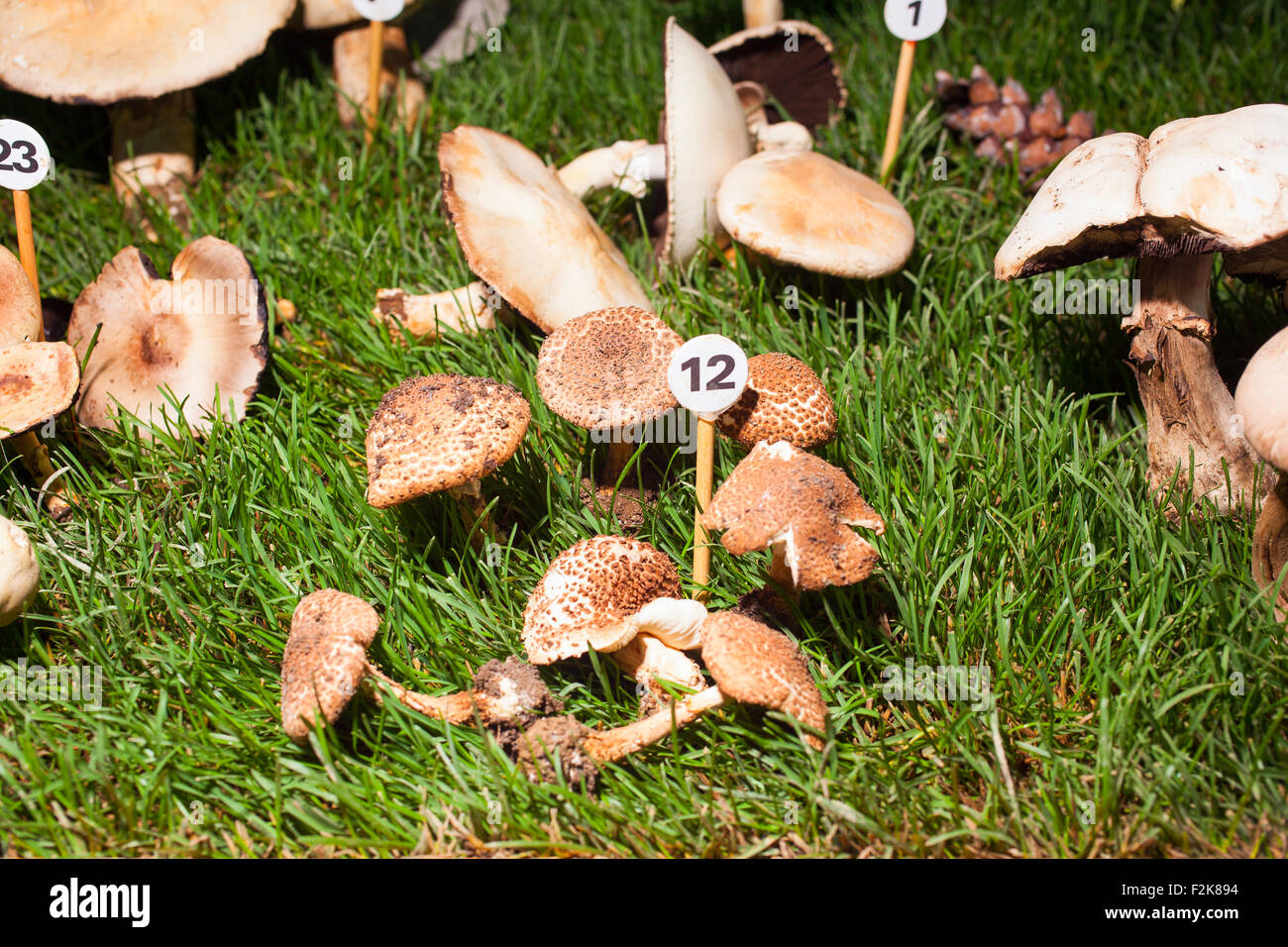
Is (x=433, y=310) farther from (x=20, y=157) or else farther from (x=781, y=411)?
(x=781, y=411)

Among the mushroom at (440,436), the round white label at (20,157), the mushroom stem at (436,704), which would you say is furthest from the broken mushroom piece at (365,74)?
the mushroom stem at (436,704)

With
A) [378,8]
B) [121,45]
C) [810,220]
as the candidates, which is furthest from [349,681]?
[121,45]

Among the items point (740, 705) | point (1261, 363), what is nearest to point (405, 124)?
point (740, 705)

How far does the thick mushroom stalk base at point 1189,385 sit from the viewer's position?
3.12 metres

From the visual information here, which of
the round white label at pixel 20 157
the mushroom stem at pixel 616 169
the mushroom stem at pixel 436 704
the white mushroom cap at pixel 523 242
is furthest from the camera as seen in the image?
the mushroom stem at pixel 616 169

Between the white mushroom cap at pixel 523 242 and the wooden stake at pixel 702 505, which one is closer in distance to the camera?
the wooden stake at pixel 702 505

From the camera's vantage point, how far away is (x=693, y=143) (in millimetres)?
3912

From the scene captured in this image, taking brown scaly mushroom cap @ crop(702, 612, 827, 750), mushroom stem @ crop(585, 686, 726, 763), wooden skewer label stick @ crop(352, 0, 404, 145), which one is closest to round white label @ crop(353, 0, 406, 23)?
wooden skewer label stick @ crop(352, 0, 404, 145)

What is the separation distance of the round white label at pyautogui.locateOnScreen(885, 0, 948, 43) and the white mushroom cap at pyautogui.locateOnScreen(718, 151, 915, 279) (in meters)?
A: 0.78

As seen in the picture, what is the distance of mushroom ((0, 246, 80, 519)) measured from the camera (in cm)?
304

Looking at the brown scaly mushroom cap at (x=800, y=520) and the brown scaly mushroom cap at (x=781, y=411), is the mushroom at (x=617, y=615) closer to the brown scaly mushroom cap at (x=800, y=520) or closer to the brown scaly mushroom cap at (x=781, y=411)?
the brown scaly mushroom cap at (x=800, y=520)

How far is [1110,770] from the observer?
254 centimetres

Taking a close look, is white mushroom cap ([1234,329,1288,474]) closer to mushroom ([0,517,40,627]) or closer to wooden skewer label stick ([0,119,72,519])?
mushroom ([0,517,40,627])

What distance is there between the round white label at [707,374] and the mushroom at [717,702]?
0.62 meters
